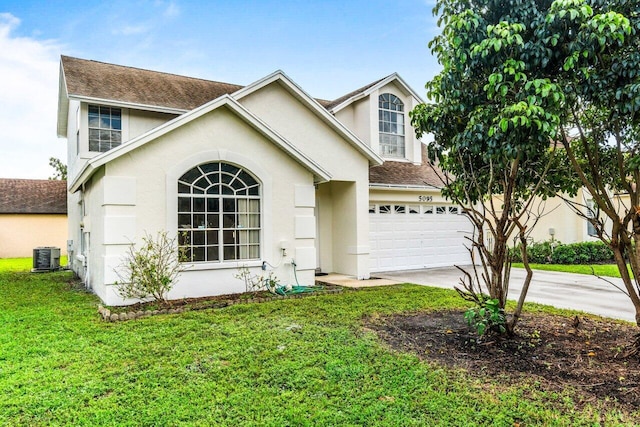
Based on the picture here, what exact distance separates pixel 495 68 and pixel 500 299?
3424mm

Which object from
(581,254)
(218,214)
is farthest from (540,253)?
(218,214)

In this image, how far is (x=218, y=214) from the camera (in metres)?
10.1

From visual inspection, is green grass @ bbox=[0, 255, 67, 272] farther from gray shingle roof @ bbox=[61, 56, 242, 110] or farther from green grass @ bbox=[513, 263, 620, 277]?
green grass @ bbox=[513, 263, 620, 277]

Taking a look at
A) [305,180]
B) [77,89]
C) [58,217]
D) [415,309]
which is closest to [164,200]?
[305,180]

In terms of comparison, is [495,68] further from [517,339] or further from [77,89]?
[77,89]

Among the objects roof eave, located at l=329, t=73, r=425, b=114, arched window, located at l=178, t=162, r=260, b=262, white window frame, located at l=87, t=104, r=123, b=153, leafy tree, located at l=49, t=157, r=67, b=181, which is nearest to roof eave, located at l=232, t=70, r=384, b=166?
roof eave, located at l=329, t=73, r=425, b=114

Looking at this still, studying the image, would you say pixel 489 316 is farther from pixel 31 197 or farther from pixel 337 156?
pixel 31 197

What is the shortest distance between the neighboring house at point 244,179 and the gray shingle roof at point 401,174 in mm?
70

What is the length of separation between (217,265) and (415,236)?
344 inches

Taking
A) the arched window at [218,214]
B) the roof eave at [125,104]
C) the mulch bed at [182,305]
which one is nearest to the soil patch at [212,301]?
the mulch bed at [182,305]

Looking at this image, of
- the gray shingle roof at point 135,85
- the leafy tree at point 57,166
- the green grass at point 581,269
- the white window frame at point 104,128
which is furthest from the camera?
the leafy tree at point 57,166

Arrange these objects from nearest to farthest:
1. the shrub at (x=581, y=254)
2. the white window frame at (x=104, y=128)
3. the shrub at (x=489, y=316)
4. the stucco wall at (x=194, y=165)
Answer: the shrub at (x=489, y=316) → the stucco wall at (x=194, y=165) → the white window frame at (x=104, y=128) → the shrub at (x=581, y=254)

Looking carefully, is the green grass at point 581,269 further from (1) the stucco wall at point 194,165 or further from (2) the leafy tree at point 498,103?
→ (1) the stucco wall at point 194,165

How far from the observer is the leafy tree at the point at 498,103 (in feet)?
17.1
